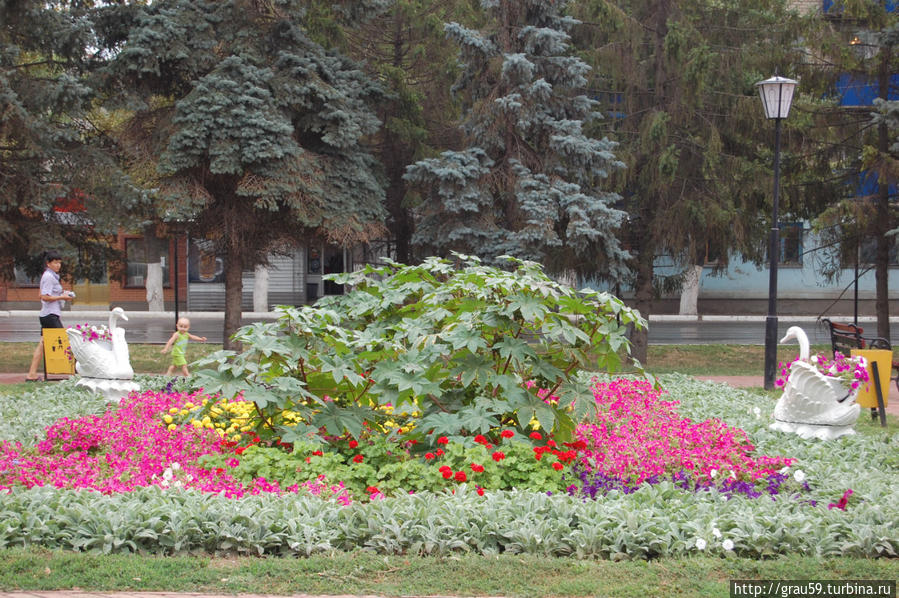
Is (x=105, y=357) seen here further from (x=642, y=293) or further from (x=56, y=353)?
(x=642, y=293)

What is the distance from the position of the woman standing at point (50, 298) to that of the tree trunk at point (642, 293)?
1081cm

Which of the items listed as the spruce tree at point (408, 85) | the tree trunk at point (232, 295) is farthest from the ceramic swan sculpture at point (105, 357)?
the spruce tree at point (408, 85)

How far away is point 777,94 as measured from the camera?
12.9 metres

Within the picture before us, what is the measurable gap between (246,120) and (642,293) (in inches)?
342

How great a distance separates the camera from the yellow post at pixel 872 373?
9938 mm

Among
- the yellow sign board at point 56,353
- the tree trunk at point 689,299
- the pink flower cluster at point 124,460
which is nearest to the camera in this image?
the pink flower cluster at point 124,460

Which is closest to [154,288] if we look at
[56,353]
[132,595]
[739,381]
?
[56,353]

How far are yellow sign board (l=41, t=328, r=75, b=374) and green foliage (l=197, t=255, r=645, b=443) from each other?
22.7 feet

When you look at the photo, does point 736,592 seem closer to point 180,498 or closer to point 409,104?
point 180,498

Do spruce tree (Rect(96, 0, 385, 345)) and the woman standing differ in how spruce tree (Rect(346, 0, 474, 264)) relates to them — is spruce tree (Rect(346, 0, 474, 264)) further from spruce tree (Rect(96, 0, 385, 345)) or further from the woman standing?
the woman standing

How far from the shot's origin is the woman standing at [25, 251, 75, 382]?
13.6 metres

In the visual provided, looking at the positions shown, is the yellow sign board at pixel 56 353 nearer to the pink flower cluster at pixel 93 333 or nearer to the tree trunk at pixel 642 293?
the pink flower cluster at pixel 93 333

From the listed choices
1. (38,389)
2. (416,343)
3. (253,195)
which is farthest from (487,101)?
(416,343)

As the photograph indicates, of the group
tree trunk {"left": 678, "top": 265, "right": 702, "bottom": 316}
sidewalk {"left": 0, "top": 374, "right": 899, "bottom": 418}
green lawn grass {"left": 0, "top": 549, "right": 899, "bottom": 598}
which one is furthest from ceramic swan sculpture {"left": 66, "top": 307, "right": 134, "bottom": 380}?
tree trunk {"left": 678, "top": 265, "right": 702, "bottom": 316}
